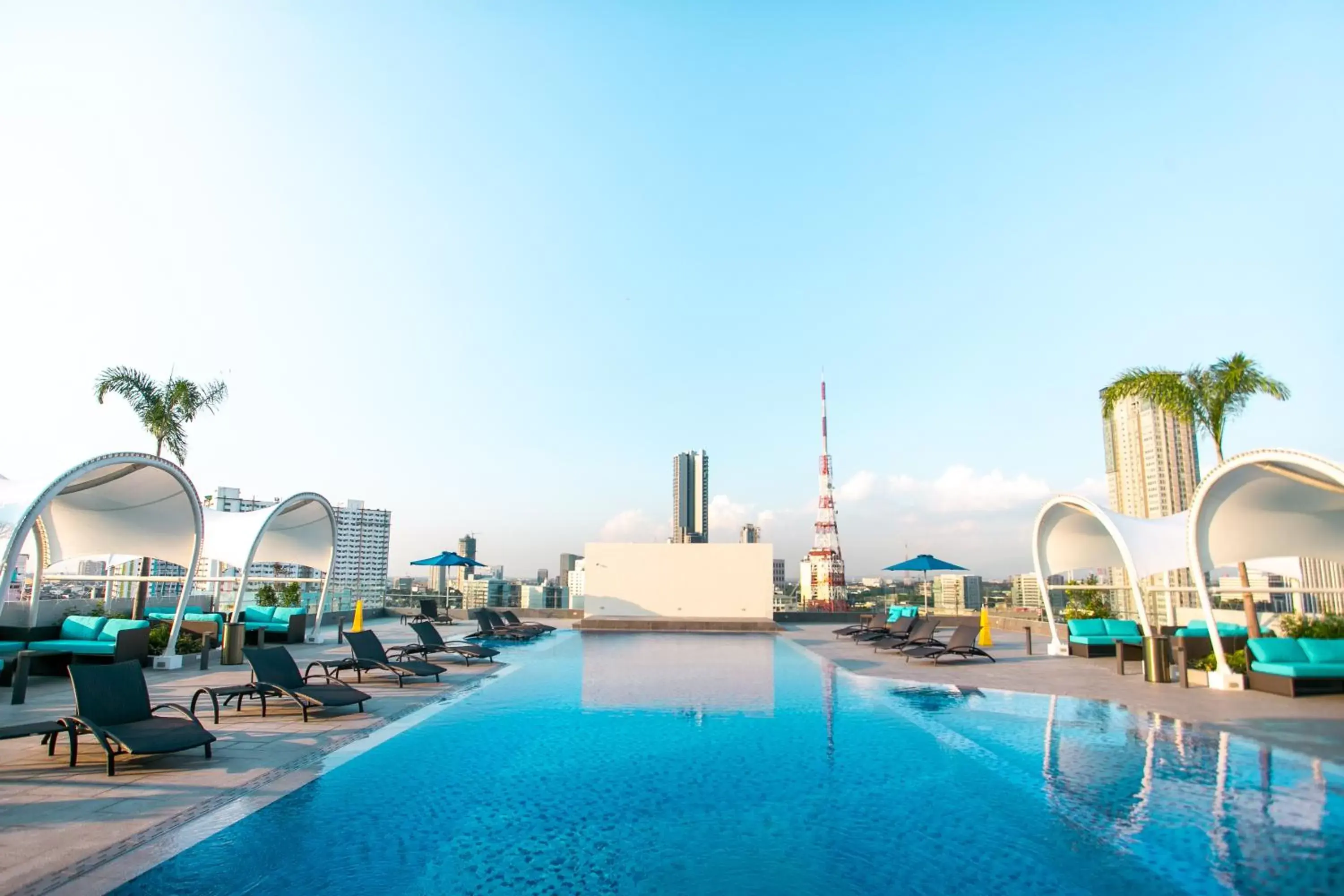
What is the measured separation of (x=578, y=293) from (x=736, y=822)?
17.0m

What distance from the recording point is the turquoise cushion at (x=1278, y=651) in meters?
11.4

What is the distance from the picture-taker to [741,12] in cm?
1280

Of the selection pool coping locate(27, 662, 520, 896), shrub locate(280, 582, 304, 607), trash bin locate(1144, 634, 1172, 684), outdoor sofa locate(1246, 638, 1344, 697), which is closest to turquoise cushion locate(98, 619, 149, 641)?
pool coping locate(27, 662, 520, 896)

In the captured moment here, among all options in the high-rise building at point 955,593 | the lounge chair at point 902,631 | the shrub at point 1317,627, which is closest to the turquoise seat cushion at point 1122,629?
the shrub at point 1317,627

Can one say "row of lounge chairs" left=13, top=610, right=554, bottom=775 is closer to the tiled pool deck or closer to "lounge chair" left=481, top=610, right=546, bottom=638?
the tiled pool deck

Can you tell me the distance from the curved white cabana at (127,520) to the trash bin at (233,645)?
2.70 ft

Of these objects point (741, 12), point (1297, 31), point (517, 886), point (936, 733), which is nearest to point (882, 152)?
point (741, 12)

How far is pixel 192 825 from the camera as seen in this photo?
5.02 m

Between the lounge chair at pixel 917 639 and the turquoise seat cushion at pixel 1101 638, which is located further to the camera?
the turquoise seat cushion at pixel 1101 638

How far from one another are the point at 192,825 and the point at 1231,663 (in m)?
14.1

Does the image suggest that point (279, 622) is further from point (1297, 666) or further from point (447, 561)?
point (1297, 666)

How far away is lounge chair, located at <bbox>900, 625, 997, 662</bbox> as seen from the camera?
14.8 m

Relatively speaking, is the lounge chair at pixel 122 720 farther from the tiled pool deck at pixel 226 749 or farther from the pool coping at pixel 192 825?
the pool coping at pixel 192 825

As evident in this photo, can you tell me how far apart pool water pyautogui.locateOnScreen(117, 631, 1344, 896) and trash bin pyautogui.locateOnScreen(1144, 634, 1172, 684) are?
3.67 m
